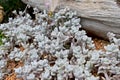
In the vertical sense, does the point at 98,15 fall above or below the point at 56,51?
above

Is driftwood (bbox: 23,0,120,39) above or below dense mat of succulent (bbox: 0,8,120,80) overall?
above

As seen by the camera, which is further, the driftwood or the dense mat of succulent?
the driftwood

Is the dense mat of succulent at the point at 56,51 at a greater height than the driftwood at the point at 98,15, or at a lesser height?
lesser

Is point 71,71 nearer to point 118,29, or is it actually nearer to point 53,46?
point 53,46

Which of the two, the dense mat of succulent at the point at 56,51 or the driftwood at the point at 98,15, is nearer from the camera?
the dense mat of succulent at the point at 56,51
